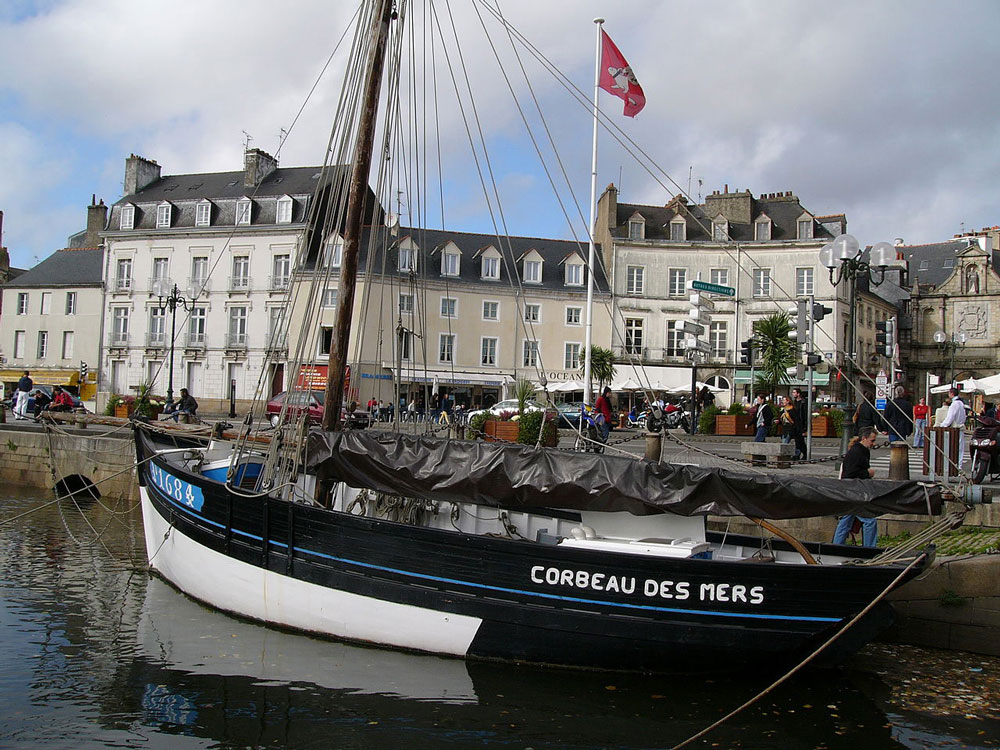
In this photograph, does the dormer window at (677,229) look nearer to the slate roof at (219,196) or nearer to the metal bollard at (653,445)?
the slate roof at (219,196)

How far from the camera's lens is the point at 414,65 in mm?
13086

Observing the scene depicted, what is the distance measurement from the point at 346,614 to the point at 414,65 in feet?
27.8

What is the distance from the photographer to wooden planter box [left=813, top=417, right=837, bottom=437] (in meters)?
27.5

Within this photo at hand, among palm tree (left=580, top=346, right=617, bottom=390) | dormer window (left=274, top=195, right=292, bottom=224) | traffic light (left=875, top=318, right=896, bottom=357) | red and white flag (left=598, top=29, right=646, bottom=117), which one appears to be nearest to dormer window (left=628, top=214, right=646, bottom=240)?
palm tree (left=580, top=346, right=617, bottom=390)

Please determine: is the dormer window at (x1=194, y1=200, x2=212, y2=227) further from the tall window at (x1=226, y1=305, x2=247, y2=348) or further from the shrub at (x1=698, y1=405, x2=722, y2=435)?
the shrub at (x1=698, y1=405, x2=722, y2=435)

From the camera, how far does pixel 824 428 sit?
27.6 meters

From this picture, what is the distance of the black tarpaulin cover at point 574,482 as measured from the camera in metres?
8.10

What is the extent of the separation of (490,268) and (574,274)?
5305 mm

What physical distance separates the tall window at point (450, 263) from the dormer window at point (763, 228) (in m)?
18.6

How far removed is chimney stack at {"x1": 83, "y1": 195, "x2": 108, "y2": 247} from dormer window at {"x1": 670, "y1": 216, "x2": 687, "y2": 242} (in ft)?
129

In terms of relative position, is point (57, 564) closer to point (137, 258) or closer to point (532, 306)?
point (532, 306)

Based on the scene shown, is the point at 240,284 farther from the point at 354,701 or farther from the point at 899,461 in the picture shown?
the point at 899,461

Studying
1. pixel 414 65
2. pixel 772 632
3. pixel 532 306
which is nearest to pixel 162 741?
pixel 772 632

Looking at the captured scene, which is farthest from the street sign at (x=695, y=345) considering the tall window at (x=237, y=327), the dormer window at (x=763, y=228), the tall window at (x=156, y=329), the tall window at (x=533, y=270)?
the tall window at (x=156, y=329)
